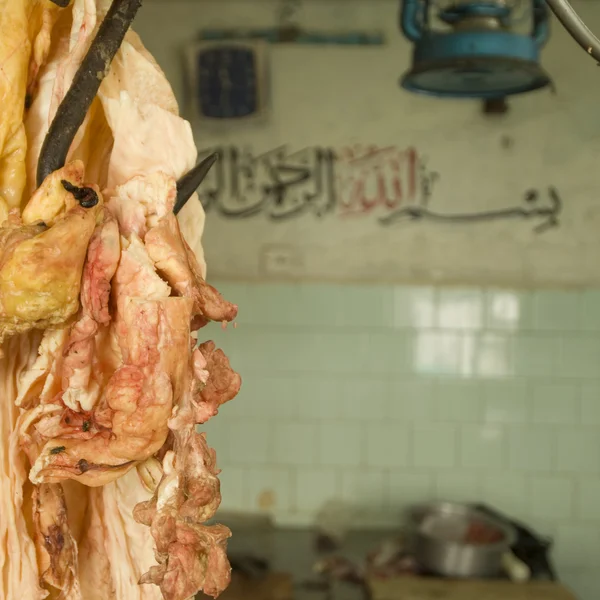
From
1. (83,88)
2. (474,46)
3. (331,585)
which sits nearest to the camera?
(83,88)

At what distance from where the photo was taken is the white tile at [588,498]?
2.86m

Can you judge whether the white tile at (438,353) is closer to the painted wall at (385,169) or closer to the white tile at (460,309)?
the white tile at (460,309)

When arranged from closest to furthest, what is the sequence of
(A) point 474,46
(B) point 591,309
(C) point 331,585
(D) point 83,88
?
1. (D) point 83,88
2. (A) point 474,46
3. (C) point 331,585
4. (B) point 591,309

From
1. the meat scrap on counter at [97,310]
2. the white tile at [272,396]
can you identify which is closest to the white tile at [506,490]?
the white tile at [272,396]

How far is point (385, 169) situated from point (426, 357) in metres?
0.81

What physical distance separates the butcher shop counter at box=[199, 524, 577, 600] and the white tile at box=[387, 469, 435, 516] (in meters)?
0.14

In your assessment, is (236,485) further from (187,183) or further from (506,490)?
(187,183)

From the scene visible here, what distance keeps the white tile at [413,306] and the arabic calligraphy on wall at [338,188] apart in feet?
0.98

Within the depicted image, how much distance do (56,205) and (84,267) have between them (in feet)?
0.18

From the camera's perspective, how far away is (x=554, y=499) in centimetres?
286

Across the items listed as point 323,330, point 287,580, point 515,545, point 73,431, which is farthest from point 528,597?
point 73,431

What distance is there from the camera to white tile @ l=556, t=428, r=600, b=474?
286cm

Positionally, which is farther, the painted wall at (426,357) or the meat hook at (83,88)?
the painted wall at (426,357)

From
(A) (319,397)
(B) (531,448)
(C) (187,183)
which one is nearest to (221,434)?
(A) (319,397)
